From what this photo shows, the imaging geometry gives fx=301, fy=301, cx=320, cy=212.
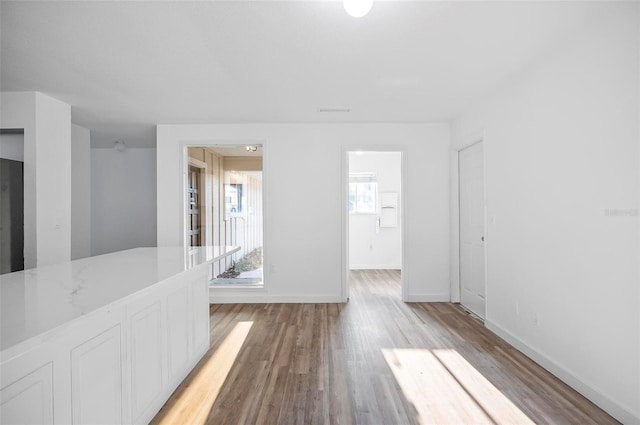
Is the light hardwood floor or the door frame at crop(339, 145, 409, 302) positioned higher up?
the door frame at crop(339, 145, 409, 302)

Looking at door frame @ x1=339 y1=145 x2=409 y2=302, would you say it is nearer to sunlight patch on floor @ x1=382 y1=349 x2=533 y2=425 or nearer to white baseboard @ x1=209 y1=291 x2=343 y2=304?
white baseboard @ x1=209 y1=291 x2=343 y2=304

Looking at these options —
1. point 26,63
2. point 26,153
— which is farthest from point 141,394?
point 26,153

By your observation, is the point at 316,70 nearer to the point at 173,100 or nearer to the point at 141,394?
the point at 173,100

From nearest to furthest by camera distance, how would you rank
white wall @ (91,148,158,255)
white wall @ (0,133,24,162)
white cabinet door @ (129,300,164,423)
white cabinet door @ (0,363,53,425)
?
white cabinet door @ (0,363,53,425) < white cabinet door @ (129,300,164,423) < white wall @ (0,133,24,162) < white wall @ (91,148,158,255)

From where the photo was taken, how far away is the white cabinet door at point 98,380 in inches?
46.2

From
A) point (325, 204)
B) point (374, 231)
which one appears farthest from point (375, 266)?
point (325, 204)

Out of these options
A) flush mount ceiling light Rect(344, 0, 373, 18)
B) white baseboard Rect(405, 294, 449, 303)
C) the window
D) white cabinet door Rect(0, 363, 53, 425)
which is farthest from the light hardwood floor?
the window

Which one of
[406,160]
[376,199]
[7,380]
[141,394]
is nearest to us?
[7,380]

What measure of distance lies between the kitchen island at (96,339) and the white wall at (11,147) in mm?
2044

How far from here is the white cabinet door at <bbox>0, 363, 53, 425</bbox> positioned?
906 millimetres

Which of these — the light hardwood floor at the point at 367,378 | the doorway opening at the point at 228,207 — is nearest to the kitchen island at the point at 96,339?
the light hardwood floor at the point at 367,378

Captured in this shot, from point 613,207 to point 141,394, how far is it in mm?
2948

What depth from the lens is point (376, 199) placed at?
22.1 ft

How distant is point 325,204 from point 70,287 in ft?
10.1
